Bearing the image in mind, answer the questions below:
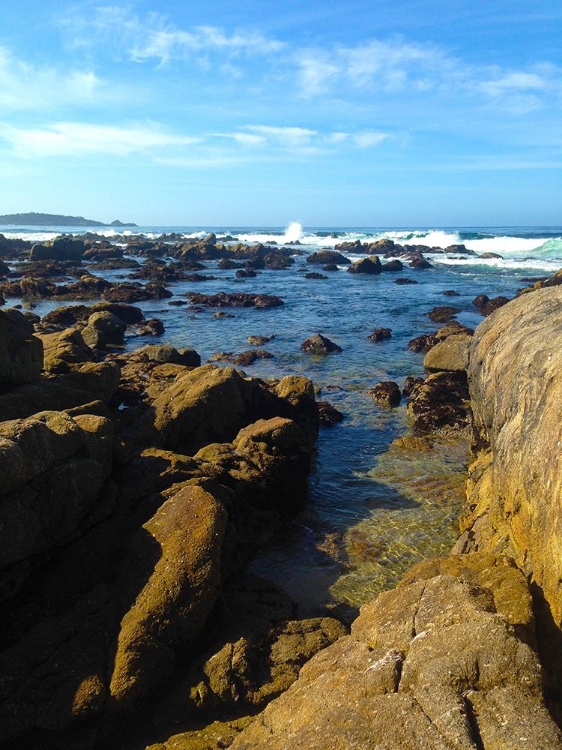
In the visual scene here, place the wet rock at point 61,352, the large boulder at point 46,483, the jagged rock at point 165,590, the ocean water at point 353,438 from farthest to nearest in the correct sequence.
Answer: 1. the wet rock at point 61,352
2. the ocean water at point 353,438
3. the large boulder at point 46,483
4. the jagged rock at point 165,590

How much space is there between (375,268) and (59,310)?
43.0 metres

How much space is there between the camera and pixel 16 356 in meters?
12.2

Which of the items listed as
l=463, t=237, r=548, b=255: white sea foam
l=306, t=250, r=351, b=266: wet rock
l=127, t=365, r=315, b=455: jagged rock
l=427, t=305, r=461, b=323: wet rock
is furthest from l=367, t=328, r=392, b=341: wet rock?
l=463, t=237, r=548, b=255: white sea foam

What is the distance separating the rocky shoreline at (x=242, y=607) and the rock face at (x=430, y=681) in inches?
0.7

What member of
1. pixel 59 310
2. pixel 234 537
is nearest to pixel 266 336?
pixel 59 310

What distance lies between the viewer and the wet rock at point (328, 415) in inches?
651

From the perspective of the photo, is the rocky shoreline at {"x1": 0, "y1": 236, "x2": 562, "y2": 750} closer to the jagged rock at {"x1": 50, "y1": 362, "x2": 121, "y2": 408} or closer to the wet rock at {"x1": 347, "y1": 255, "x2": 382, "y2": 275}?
the jagged rock at {"x1": 50, "y1": 362, "x2": 121, "y2": 408}

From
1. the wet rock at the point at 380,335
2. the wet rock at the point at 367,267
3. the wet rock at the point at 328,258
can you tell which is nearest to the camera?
the wet rock at the point at 380,335

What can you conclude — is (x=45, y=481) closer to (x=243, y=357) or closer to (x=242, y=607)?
(x=242, y=607)

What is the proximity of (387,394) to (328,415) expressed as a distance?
2854 mm

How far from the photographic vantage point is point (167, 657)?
6.41 m

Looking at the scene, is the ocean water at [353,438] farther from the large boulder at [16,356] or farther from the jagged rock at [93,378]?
the large boulder at [16,356]

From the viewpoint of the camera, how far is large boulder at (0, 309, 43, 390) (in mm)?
11875

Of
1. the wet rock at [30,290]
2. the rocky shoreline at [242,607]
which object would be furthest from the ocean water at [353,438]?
the wet rock at [30,290]
